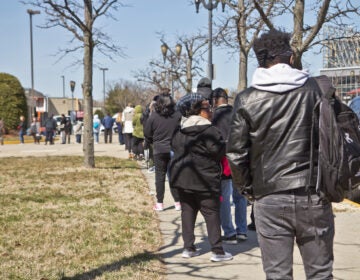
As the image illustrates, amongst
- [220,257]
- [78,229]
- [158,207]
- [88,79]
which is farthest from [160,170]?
[88,79]

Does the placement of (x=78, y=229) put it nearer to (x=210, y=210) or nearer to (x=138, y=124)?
(x=210, y=210)

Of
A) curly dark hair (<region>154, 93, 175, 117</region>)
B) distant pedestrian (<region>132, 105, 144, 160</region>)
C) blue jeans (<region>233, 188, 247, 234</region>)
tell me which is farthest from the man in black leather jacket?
distant pedestrian (<region>132, 105, 144, 160</region>)

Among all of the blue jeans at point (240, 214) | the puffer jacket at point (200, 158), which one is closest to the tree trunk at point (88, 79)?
the blue jeans at point (240, 214)

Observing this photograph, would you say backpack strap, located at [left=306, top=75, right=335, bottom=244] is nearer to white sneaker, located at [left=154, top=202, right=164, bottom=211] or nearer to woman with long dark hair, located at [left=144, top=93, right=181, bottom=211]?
woman with long dark hair, located at [left=144, top=93, right=181, bottom=211]

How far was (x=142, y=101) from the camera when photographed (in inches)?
2635

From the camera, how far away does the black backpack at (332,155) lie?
309cm

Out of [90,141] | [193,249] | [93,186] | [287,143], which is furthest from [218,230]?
[90,141]

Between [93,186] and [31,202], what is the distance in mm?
2128

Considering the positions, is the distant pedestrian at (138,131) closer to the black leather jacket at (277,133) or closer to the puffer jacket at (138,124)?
the puffer jacket at (138,124)

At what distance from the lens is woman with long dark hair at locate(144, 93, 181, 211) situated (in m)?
8.51

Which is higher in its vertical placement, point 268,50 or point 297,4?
point 297,4

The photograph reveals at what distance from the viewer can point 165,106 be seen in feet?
28.1

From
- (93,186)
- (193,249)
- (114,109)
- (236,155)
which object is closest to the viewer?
(236,155)

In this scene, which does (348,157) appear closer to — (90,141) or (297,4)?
(297,4)
